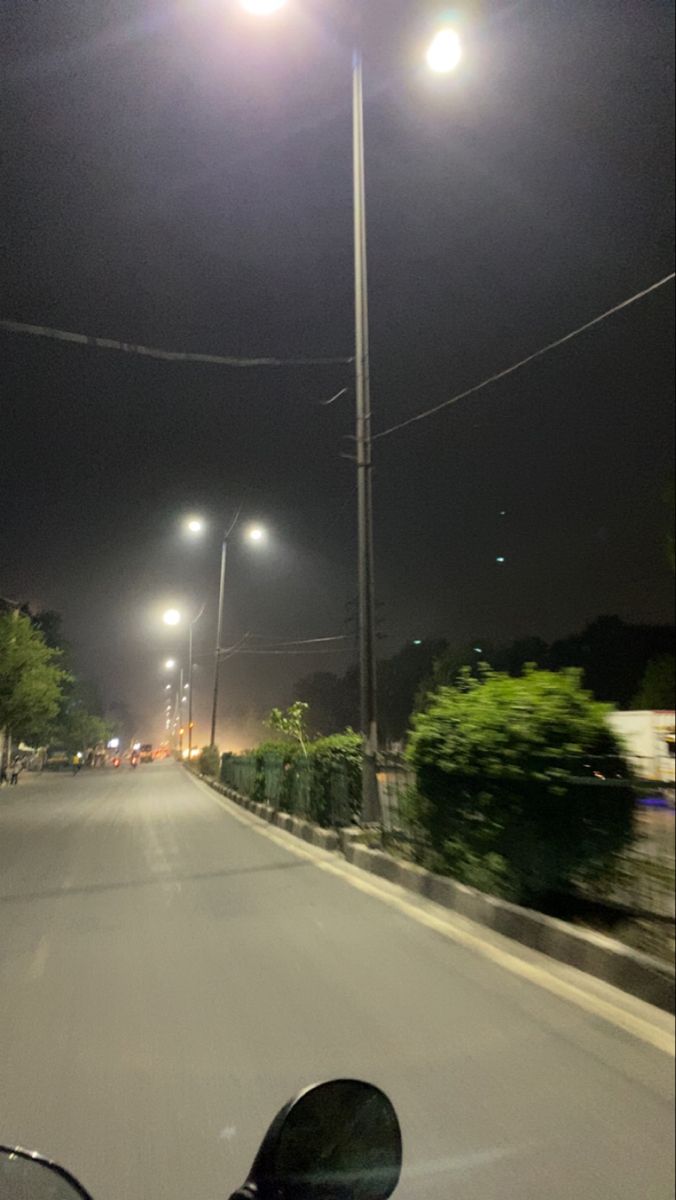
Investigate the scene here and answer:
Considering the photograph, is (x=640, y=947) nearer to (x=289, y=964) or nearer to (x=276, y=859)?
(x=289, y=964)

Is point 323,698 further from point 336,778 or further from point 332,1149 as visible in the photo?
point 332,1149

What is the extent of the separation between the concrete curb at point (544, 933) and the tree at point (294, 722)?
4834mm

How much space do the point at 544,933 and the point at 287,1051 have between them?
7.57 ft

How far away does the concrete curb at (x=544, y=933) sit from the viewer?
482cm

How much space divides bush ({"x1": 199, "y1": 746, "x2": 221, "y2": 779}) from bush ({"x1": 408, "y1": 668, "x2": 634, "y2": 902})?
1102 inches

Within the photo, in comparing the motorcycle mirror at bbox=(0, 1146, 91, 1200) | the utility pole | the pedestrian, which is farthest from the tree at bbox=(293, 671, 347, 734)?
the motorcycle mirror at bbox=(0, 1146, 91, 1200)

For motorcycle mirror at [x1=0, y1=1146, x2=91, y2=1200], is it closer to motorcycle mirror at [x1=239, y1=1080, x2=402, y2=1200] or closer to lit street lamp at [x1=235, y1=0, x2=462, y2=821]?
motorcycle mirror at [x1=239, y1=1080, x2=402, y2=1200]

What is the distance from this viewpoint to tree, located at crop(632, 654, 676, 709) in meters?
31.9

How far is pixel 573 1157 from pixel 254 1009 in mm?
2437

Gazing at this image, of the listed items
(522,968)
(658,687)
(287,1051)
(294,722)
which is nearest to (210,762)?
(658,687)

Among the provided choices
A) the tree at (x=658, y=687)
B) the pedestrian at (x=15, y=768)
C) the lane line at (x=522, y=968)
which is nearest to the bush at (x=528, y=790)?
the lane line at (x=522, y=968)

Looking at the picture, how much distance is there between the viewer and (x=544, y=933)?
19.8 feet

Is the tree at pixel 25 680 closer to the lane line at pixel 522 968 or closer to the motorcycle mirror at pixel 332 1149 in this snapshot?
the lane line at pixel 522 968

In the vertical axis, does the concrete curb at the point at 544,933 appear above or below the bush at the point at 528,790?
below
